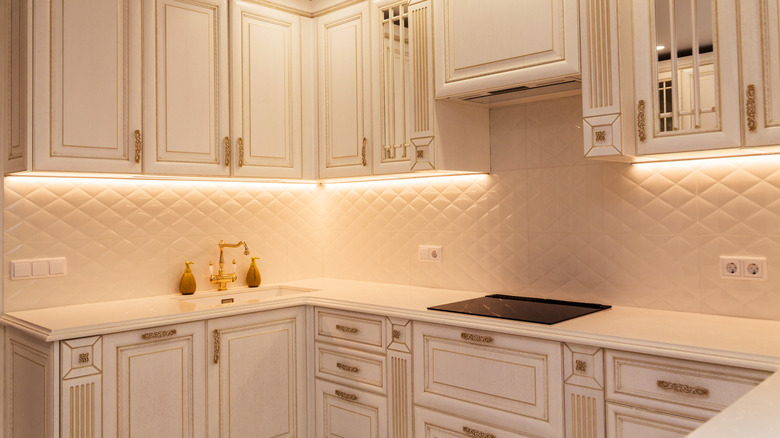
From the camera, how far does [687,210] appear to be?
233 cm

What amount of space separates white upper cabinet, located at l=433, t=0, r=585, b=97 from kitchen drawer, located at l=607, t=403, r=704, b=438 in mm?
1221

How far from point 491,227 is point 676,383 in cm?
128

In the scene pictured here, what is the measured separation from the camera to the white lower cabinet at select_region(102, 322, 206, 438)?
228 centimetres

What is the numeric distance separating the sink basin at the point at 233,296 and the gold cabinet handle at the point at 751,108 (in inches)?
84.2

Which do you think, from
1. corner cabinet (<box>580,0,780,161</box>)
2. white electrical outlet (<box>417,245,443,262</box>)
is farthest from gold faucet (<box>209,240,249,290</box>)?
corner cabinet (<box>580,0,780,161</box>)

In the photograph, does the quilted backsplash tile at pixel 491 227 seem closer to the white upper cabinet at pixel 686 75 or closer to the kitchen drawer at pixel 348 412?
the white upper cabinet at pixel 686 75

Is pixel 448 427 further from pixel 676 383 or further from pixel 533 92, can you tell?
pixel 533 92

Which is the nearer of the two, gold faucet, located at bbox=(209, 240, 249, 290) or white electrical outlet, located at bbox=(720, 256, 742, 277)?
white electrical outlet, located at bbox=(720, 256, 742, 277)

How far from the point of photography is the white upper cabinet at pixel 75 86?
2.40 metres

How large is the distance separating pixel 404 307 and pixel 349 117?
117 cm

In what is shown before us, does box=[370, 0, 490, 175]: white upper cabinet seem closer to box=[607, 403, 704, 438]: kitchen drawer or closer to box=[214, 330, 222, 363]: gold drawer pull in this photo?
box=[214, 330, 222, 363]: gold drawer pull

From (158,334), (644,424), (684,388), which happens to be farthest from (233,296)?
(684,388)

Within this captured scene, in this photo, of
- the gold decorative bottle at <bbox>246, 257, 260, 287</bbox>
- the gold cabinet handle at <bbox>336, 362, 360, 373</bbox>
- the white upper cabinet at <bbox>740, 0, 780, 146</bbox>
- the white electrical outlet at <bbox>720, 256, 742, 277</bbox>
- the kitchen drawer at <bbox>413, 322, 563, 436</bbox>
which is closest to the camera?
the white upper cabinet at <bbox>740, 0, 780, 146</bbox>

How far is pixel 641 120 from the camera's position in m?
2.11
